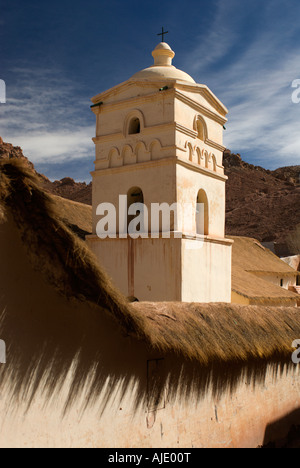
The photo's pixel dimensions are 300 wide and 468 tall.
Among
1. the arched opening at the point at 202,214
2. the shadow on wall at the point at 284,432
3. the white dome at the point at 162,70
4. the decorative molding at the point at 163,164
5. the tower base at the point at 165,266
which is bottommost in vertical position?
the shadow on wall at the point at 284,432

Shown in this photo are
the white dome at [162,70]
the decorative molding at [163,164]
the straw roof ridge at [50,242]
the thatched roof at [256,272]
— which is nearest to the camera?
the straw roof ridge at [50,242]

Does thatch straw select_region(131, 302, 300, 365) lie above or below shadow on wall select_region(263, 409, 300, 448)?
above

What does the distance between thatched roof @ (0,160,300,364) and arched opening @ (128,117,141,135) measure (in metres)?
6.74

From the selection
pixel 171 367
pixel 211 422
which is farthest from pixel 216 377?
pixel 171 367

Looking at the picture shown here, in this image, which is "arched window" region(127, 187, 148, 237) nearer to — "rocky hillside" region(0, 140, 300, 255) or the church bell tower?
the church bell tower

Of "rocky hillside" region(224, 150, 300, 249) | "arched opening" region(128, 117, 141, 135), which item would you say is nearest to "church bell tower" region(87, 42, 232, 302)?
"arched opening" region(128, 117, 141, 135)

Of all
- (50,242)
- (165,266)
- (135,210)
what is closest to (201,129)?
(135,210)

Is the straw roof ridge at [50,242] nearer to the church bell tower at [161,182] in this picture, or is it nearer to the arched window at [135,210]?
the church bell tower at [161,182]

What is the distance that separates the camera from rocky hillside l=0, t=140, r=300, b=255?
196 ft

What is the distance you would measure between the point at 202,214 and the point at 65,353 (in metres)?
8.63

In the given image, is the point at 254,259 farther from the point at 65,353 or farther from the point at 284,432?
the point at 65,353

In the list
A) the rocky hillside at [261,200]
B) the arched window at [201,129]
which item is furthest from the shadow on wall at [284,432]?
the rocky hillside at [261,200]

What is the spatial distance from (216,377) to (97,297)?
2514 mm

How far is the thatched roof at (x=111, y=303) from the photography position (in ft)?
13.4
